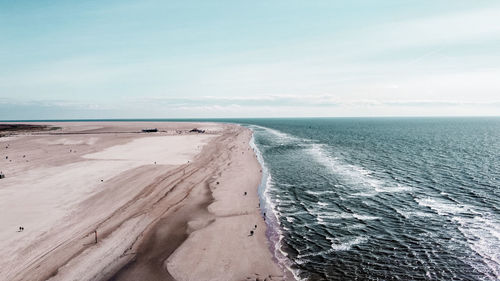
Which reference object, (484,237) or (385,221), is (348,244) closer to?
(385,221)

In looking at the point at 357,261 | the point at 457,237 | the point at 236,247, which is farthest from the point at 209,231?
the point at 457,237

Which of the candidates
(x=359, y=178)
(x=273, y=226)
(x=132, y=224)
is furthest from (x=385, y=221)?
(x=132, y=224)

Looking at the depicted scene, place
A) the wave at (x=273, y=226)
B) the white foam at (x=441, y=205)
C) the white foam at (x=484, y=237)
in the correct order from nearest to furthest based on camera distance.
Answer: the white foam at (x=484, y=237), the wave at (x=273, y=226), the white foam at (x=441, y=205)

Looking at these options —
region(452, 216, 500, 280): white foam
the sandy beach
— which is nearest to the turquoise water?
region(452, 216, 500, 280): white foam

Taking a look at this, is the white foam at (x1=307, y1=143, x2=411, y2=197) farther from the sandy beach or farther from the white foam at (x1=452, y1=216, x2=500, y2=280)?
the sandy beach

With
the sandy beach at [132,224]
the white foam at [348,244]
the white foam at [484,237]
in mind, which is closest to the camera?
the sandy beach at [132,224]

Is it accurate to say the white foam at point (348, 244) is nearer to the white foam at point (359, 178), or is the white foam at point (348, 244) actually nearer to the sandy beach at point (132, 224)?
the sandy beach at point (132, 224)

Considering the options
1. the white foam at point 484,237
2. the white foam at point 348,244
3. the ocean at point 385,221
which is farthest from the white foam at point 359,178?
the white foam at point 348,244

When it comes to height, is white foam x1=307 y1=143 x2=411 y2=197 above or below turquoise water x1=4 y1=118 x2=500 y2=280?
above

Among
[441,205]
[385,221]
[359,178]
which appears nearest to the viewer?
[385,221]
